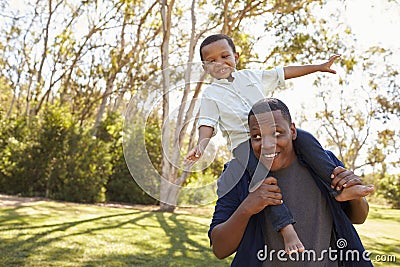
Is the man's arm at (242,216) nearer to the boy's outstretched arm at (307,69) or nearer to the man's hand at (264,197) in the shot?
the man's hand at (264,197)

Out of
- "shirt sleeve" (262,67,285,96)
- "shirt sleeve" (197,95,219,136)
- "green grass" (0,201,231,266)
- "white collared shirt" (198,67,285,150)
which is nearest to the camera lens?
"white collared shirt" (198,67,285,150)

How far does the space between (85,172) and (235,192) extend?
36.9 ft

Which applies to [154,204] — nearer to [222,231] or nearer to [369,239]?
[369,239]

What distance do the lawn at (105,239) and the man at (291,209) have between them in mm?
3942

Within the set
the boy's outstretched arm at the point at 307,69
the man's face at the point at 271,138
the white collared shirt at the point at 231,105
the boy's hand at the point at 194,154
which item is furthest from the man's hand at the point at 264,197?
the boy's outstretched arm at the point at 307,69

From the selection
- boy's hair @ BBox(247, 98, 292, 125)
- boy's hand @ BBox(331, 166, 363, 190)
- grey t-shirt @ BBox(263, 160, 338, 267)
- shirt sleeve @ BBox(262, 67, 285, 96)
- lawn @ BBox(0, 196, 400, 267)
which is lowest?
lawn @ BBox(0, 196, 400, 267)

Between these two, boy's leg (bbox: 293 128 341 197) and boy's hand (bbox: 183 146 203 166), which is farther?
boy's hand (bbox: 183 146 203 166)

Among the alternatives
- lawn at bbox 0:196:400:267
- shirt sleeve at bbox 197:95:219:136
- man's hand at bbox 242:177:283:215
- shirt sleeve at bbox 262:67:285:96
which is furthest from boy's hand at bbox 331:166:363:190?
lawn at bbox 0:196:400:267

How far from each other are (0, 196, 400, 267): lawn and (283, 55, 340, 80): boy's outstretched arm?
3.64 metres

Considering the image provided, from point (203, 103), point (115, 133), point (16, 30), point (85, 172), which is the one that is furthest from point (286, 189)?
point (16, 30)

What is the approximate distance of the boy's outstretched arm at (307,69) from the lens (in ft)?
8.16

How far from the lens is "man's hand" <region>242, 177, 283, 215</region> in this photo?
1.71 m

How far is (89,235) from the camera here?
7281 mm

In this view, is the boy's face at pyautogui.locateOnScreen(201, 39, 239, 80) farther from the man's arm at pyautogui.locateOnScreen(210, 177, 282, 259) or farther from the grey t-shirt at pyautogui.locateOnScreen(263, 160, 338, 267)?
the man's arm at pyautogui.locateOnScreen(210, 177, 282, 259)
